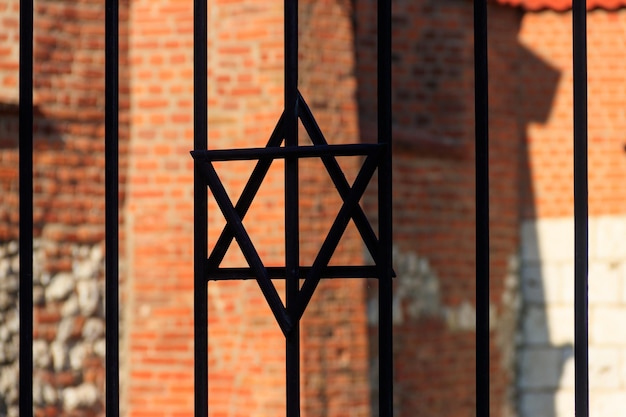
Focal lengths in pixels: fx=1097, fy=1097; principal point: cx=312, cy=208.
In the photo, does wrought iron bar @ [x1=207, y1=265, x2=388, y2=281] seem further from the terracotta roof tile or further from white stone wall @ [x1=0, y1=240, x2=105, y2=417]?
the terracotta roof tile

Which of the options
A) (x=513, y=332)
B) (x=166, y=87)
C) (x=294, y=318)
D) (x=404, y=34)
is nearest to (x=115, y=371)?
(x=294, y=318)

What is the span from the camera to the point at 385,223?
219cm

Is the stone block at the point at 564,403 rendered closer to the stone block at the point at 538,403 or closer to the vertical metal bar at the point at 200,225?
the stone block at the point at 538,403

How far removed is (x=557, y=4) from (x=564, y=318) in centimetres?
226

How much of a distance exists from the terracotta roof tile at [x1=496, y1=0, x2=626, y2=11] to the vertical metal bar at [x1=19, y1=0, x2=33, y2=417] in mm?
5696

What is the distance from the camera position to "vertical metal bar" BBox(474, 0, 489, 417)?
2.16 m

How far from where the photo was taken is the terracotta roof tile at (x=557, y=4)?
7.66m

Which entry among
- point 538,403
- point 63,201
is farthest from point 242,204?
point 538,403

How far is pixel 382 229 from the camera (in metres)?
2.18

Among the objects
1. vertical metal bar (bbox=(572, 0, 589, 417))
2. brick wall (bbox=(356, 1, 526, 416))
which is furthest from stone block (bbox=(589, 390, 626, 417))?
vertical metal bar (bbox=(572, 0, 589, 417))

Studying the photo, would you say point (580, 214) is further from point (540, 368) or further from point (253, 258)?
point (540, 368)

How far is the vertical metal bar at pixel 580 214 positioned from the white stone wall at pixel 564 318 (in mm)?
5816

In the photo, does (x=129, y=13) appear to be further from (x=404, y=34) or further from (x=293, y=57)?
(x=293, y=57)

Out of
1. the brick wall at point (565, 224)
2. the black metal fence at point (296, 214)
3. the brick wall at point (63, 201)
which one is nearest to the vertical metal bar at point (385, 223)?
the black metal fence at point (296, 214)
